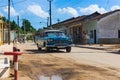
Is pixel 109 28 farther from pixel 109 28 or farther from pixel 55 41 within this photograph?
pixel 55 41

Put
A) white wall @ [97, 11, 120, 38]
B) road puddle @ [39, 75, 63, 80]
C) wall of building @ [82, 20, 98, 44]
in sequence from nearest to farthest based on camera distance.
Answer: road puddle @ [39, 75, 63, 80], white wall @ [97, 11, 120, 38], wall of building @ [82, 20, 98, 44]

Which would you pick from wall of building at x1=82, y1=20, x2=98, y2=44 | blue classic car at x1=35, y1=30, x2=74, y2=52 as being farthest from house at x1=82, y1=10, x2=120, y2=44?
blue classic car at x1=35, y1=30, x2=74, y2=52

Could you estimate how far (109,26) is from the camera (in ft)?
184

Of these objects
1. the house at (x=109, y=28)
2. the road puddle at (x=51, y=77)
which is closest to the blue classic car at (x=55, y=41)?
the road puddle at (x=51, y=77)

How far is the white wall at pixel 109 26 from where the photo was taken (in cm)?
5578

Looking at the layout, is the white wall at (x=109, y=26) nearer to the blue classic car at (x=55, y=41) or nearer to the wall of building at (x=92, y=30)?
the wall of building at (x=92, y=30)

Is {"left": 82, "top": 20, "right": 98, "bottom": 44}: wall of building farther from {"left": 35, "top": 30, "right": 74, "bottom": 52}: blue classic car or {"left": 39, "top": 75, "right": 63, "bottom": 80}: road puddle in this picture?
{"left": 39, "top": 75, "right": 63, "bottom": 80}: road puddle

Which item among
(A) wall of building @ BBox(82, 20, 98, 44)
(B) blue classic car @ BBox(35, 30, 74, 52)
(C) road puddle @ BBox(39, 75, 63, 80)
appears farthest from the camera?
(A) wall of building @ BBox(82, 20, 98, 44)

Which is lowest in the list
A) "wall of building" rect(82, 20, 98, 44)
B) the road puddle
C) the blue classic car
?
the road puddle

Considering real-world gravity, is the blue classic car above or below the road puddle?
above

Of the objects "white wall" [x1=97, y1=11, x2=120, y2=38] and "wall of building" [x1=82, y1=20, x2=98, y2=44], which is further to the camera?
"wall of building" [x1=82, y1=20, x2=98, y2=44]

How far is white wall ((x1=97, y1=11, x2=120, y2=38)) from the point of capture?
5578cm

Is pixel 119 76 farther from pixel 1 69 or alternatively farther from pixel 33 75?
pixel 1 69

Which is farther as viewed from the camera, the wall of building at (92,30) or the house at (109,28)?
the wall of building at (92,30)
